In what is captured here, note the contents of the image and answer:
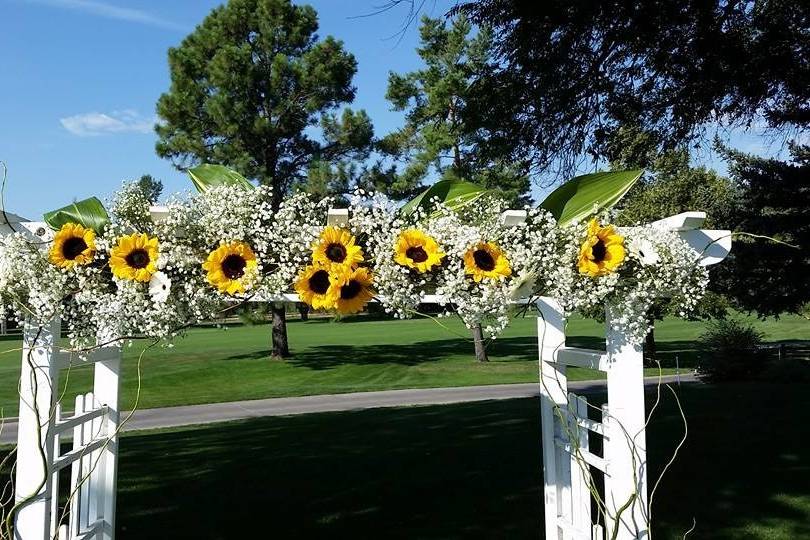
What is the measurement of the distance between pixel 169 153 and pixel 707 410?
17761 mm

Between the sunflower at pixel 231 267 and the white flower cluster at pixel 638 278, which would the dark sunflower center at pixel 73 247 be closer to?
the sunflower at pixel 231 267

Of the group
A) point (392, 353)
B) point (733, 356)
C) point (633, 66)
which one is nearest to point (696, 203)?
point (733, 356)

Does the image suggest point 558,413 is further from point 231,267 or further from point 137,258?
point 137,258

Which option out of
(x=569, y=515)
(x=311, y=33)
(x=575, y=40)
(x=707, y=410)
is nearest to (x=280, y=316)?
(x=311, y=33)

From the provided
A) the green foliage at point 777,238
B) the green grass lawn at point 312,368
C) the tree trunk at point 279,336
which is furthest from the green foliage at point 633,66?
the tree trunk at point 279,336

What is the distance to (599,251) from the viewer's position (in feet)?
7.99

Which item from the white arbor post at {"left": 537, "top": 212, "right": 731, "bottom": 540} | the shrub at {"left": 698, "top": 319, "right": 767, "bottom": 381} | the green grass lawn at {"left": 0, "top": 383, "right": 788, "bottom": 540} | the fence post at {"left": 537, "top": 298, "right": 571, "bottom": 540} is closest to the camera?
the white arbor post at {"left": 537, "top": 212, "right": 731, "bottom": 540}

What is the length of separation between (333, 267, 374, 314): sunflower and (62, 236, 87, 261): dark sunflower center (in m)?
0.86

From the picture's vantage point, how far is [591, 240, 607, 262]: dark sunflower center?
2426mm

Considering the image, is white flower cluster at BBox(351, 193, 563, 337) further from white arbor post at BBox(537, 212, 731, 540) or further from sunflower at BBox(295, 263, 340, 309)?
white arbor post at BBox(537, 212, 731, 540)

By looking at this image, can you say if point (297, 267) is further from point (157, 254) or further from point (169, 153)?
point (169, 153)

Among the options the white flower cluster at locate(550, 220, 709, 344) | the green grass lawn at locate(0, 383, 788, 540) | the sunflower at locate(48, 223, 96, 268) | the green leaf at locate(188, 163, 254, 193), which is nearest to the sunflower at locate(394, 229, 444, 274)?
the white flower cluster at locate(550, 220, 709, 344)

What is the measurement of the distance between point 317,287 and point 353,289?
121 mm

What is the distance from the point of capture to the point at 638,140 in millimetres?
7891
